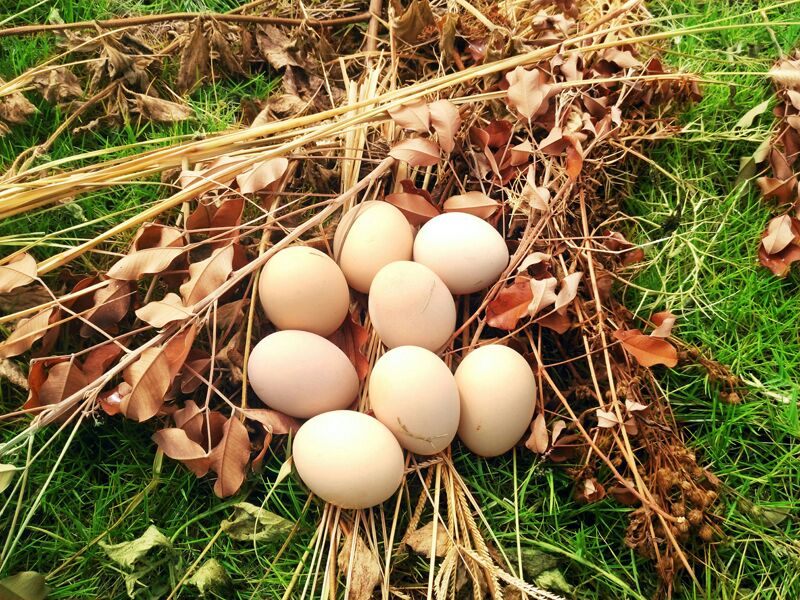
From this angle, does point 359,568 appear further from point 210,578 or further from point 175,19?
point 175,19

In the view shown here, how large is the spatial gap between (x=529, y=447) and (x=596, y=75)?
2.72 feet

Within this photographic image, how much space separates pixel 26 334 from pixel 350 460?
641 mm

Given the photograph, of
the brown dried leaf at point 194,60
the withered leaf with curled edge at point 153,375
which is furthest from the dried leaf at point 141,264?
the brown dried leaf at point 194,60

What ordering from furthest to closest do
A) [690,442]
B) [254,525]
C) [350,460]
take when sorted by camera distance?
[690,442]
[254,525]
[350,460]

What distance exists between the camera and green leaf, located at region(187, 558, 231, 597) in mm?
1127

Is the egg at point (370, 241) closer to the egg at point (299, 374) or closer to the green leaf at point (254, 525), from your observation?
the egg at point (299, 374)

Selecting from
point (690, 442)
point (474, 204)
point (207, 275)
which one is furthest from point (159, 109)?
point (690, 442)

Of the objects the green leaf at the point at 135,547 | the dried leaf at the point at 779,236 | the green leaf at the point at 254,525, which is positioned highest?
the dried leaf at the point at 779,236

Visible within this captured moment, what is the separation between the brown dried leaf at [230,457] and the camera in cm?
116

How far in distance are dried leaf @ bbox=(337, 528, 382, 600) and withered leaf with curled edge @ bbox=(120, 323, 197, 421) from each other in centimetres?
41

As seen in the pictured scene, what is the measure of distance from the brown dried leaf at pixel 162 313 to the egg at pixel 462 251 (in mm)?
439

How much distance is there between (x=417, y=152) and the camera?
1333 mm

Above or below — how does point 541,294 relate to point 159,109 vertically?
below

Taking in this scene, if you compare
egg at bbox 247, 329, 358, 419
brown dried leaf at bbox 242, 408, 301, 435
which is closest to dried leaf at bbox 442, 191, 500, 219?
egg at bbox 247, 329, 358, 419
